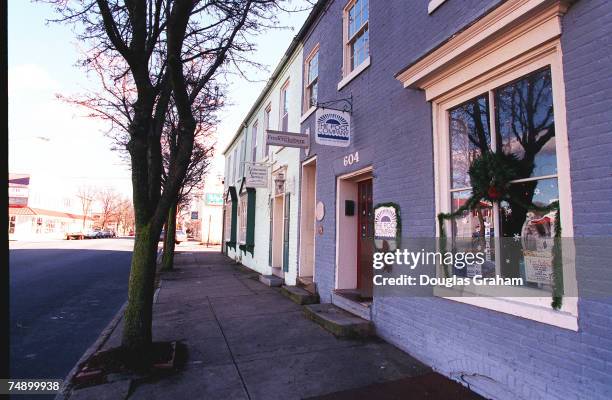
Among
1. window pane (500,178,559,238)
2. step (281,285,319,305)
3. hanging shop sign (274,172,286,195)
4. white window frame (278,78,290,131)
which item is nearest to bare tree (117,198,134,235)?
white window frame (278,78,290,131)

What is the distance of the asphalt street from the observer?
4653mm

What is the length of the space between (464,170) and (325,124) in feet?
8.39

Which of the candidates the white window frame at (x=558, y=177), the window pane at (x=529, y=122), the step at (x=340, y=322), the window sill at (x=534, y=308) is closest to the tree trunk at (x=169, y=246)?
the step at (x=340, y=322)

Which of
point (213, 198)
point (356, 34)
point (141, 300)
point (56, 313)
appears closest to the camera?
point (141, 300)

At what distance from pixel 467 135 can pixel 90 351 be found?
5558 millimetres

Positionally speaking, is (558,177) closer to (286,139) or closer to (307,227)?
(286,139)

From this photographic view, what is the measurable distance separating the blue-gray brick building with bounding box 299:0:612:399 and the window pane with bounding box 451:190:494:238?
2cm

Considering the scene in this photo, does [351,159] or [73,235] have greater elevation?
[351,159]

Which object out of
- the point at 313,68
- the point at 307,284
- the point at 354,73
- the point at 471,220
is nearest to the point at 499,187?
the point at 471,220

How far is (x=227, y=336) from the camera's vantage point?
5188mm

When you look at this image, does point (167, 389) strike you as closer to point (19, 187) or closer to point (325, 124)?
point (325, 124)

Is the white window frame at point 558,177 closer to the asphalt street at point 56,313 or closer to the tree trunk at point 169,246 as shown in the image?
the asphalt street at point 56,313

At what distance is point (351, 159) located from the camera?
6070mm

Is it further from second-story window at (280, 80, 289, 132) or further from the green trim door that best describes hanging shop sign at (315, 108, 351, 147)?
second-story window at (280, 80, 289, 132)
